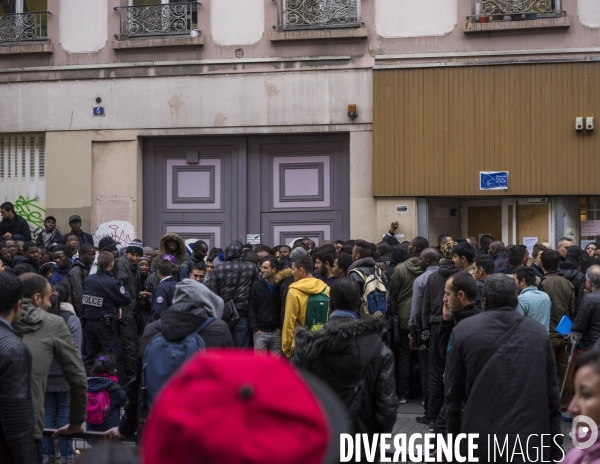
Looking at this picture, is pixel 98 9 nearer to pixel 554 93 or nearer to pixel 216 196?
pixel 216 196

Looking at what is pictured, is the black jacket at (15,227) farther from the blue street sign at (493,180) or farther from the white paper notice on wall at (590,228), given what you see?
the white paper notice on wall at (590,228)

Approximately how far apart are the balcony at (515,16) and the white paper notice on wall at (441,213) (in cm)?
329

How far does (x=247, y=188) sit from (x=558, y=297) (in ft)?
28.6

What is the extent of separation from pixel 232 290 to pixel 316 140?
7.03 m

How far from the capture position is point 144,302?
11.9m

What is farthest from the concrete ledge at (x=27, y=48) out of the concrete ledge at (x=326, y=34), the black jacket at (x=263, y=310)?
the black jacket at (x=263, y=310)

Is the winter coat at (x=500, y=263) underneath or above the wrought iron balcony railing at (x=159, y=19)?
underneath

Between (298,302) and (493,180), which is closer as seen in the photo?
(298,302)

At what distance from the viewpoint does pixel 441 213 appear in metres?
16.8

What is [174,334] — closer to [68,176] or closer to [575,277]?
[575,277]

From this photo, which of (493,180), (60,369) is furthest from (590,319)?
(493,180)

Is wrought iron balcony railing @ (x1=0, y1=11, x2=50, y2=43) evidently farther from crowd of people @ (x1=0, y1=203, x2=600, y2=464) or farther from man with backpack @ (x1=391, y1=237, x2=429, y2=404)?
man with backpack @ (x1=391, y1=237, x2=429, y2=404)

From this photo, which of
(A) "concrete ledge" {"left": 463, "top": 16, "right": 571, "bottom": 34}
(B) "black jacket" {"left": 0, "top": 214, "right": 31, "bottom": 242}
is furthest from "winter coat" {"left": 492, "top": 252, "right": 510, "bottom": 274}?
Result: (B) "black jacket" {"left": 0, "top": 214, "right": 31, "bottom": 242}

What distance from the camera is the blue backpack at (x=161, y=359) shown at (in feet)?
16.5
